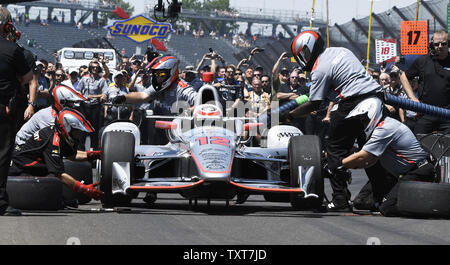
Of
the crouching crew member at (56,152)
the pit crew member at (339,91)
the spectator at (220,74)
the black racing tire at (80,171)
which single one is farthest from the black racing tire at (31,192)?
the spectator at (220,74)

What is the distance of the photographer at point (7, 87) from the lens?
8.65m

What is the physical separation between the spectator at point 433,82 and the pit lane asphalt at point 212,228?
9.40ft

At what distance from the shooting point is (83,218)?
8555 millimetres

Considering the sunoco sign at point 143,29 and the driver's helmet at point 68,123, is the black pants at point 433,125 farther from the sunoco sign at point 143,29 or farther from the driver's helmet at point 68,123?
the sunoco sign at point 143,29

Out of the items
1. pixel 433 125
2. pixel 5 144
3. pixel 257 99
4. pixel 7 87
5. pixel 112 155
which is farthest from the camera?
pixel 257 99

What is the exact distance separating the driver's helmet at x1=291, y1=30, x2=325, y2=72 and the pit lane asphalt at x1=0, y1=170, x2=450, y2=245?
1594 millimetres

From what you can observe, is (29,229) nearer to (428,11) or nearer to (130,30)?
(428,11)

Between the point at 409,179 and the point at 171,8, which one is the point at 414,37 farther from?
the point at 409,179

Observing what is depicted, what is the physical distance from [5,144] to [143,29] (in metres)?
19.3

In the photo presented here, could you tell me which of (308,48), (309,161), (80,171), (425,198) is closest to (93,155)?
(80,171)

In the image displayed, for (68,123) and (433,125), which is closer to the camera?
(68,123)

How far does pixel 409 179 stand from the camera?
9633 mm

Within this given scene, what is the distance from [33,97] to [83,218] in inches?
124
